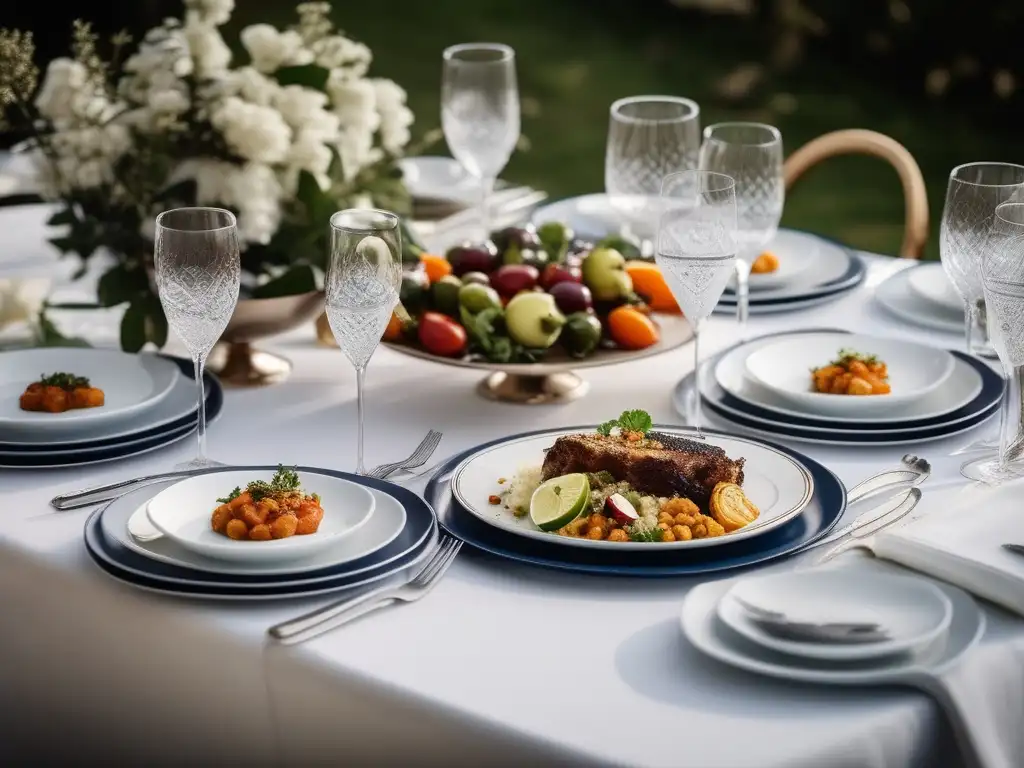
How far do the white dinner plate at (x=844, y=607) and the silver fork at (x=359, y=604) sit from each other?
32 cm

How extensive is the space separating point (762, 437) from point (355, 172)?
0.87 meters

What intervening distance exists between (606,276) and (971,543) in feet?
2.65

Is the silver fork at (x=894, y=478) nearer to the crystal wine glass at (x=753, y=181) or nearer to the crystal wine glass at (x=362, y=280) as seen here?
the crystal wine glass at (x=753, y=181)

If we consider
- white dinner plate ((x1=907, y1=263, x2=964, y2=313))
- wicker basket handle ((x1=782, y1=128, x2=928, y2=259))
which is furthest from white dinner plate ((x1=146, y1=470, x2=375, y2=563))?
wicker basket handle ((x1=782, y1=128, x2=928, y2=259))

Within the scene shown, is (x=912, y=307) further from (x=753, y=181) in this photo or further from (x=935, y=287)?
(x=753, y=181)

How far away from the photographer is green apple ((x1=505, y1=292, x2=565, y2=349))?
6.73 ft

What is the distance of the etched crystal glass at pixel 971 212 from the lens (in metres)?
1.96

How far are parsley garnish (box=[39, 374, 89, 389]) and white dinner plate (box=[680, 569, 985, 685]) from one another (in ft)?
3.25

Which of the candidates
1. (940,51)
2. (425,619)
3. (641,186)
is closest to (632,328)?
(641,186)

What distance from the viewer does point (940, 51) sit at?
685 cm

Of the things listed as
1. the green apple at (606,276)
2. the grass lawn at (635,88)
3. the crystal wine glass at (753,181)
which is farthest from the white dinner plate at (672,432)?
the grass lawn at (635,88)

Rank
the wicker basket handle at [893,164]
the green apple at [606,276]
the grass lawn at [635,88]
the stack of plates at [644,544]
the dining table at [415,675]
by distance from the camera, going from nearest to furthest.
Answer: the dining table at [415,675], the stack of plates at [644,544], the green apple at [606,276], the wicker basket handle at [893,164], the grass lawn at [635,88]

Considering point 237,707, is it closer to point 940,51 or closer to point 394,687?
point 394,687

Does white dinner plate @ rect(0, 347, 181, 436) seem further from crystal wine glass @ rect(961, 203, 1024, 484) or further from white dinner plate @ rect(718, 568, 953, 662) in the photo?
crystal wine glass @ rect(961, 203, 1024, 484)
